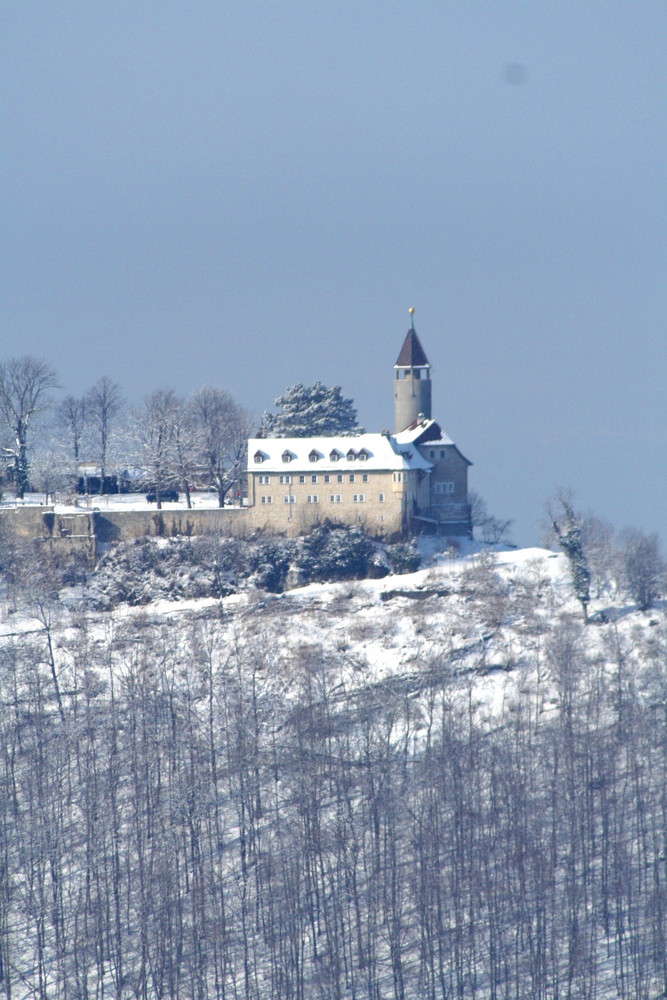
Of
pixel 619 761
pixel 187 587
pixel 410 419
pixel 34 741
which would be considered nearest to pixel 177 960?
pixel 34 741

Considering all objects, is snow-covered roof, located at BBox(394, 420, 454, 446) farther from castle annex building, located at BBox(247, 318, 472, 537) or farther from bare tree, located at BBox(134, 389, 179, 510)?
bare tree, located at BBox(134, 389, 179, 510)

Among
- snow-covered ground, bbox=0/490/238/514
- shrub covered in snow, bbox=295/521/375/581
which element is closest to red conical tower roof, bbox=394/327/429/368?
snow-covered ground, bbox=0/490/238/514

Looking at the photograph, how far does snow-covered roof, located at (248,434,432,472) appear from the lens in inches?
3172

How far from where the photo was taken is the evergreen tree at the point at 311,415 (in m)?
87.1

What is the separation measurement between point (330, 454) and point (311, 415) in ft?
21.8

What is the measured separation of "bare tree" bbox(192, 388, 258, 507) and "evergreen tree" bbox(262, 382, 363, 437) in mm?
1663

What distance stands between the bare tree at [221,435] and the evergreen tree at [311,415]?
1663 mm

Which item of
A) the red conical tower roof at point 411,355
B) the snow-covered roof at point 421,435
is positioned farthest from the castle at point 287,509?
the red conical tower roof at point 411,355

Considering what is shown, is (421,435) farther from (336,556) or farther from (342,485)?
(336,556)

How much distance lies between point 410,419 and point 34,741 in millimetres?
30800

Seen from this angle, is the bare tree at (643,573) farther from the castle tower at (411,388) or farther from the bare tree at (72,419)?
the bare tree at (72,419)

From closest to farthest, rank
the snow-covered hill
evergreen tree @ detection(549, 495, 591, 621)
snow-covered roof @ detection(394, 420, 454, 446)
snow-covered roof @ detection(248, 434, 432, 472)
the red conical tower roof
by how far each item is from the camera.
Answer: the snow-covered hill, evergreen tree @ detection(549, 495, 591, 621), snow-covered roof @ detection(248, 434, 432, 472), snow-covered roof @ detection(394, 420, 454, 446), the red conical tower roof

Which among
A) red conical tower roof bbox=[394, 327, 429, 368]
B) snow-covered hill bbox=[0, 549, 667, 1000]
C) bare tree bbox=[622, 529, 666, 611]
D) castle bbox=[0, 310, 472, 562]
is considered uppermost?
red conical tower roof bbox=[394, 327, 429, 368]

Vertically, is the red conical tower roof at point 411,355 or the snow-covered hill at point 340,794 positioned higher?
the red conical tower roof at point 411,355
